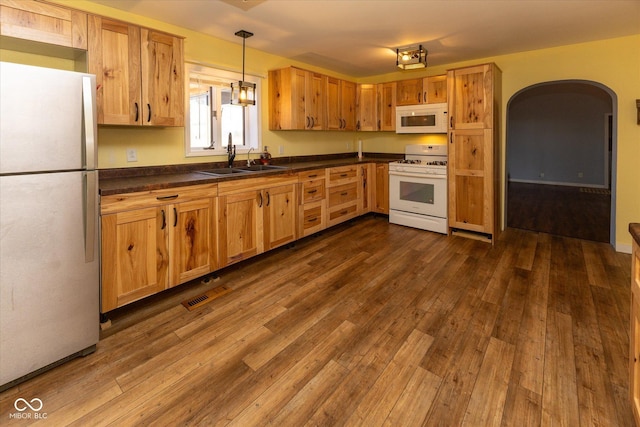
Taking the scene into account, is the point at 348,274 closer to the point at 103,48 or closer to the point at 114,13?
the point at 103,48

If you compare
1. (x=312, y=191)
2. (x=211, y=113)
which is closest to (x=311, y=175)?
(x=312, y=191)

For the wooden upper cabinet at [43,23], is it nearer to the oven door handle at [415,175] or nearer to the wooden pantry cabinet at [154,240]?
the wooden pantry cabinet at [154,240]

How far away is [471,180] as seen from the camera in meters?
4.28

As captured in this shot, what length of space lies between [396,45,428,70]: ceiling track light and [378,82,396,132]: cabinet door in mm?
1205

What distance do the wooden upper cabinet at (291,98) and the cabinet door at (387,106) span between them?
132 cm

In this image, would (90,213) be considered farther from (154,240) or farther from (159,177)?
(159,177)

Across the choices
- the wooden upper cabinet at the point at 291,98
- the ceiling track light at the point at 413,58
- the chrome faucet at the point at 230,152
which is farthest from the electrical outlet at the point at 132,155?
the ceiling track light at the point at 413,58

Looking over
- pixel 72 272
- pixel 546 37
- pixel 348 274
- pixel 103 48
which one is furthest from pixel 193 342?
pixel 546 37

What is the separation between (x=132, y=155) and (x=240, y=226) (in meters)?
1.16

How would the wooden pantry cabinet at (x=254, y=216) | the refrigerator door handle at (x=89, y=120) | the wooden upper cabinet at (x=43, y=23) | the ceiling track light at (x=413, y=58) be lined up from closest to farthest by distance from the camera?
the refrigerator door handle at (x=89, y=120) < the wooden upper cabinet at (x=43, y=23) < the wooden pantry cabinet at (x=254, y=216) < the ceiling track light at (x=413, y=58)

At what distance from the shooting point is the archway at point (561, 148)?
7.30 meters

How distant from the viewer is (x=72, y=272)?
6.25ft

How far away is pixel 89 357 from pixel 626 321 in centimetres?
356

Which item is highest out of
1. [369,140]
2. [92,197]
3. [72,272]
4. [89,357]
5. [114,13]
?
[114,13]
